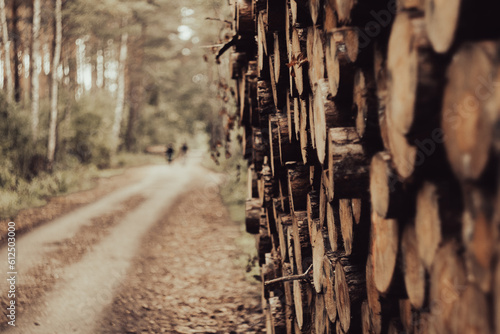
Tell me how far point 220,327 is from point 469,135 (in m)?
4.18

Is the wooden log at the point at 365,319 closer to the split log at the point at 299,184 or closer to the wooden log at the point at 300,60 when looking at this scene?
the split log at the point at 299,184

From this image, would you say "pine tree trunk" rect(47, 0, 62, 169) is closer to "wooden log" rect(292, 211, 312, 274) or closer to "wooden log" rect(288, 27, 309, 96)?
"wooden log" rect(292, 211, 312, 274)

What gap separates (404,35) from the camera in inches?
45.8

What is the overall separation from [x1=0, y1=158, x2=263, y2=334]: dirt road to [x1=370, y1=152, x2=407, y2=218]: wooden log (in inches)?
138

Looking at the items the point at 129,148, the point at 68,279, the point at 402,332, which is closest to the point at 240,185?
the point at 68,279

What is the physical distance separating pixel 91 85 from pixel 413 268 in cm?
3501

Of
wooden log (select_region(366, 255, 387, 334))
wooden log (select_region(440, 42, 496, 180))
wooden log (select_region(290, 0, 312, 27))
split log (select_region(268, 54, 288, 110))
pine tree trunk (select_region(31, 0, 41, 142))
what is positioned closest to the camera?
wooden log (select_region(440, 42, 496, 180))

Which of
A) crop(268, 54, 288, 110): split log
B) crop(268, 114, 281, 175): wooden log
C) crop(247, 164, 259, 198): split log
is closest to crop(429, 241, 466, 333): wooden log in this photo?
crop(268, 114, 281, 175): wooden log

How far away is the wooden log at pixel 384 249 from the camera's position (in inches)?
58.2

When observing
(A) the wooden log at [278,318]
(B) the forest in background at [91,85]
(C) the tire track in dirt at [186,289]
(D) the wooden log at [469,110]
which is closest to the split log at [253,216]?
(C) the tire track in dirt at [186,289]

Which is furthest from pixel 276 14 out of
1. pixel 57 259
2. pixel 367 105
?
pixel 57 259

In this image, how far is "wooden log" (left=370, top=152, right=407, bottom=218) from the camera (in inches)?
53.1

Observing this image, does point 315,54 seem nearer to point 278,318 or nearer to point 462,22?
point 462,22

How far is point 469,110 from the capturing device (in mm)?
930
